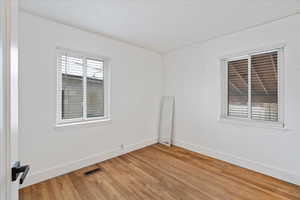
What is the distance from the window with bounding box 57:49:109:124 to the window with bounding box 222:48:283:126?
2.55 meters

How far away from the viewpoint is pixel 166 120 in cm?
389

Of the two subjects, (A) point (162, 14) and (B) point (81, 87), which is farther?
(B) point (81, 87)

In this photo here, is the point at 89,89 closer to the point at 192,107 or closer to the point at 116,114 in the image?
the point at 116,114

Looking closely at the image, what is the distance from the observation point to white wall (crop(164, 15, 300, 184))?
2143 mm

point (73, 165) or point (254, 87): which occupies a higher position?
point (254, 87)

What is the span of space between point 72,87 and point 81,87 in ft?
0.51

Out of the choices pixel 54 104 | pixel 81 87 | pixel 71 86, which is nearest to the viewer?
pixel 54 104

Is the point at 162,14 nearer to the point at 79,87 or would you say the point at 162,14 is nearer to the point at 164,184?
the point at 79,87

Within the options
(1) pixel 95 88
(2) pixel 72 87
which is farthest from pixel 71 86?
(1) pixel 95 88

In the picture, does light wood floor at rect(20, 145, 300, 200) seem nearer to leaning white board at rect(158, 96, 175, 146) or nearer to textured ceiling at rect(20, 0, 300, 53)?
leaning white board at rect(158, 96, 175, 146)

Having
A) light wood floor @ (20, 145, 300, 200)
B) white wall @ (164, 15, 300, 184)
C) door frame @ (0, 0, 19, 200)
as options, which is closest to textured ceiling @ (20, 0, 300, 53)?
white wall @ (164, 15, 300, 184)

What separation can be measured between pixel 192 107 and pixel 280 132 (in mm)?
1596

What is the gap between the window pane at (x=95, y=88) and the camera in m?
2.82

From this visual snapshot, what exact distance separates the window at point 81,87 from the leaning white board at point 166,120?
161 cm
